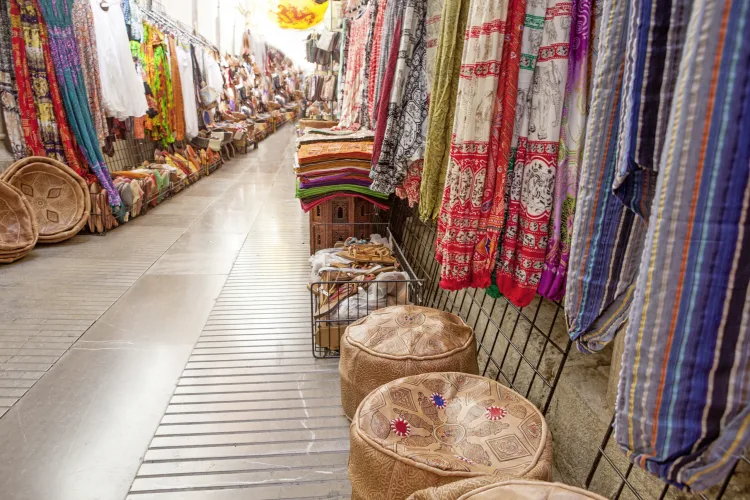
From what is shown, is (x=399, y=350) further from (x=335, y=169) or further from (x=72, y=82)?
(x=72, y=82)

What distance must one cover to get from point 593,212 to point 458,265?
70cm

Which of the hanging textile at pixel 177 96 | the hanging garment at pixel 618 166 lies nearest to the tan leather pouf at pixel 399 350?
the hanging garment at pixel 618 166

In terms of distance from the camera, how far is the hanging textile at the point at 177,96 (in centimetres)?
636

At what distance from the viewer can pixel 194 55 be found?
7273mm

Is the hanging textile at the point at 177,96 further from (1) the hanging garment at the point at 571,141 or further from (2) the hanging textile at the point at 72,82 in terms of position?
(1) the hanging garment at the point at 571,141

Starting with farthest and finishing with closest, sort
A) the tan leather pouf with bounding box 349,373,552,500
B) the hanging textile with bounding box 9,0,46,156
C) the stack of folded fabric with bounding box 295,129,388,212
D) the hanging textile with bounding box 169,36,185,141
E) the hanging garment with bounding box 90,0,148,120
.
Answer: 1. the hanging textile with bounding box 169,36,185,141
2. the hanging garment with bounding box 90,0,148,120
3. the hanging textile with bounding box 9,0,46,156
4. the stack of folded fabric with bounding box 295,129,388,212
5. the tan leather pouf with bounding box 349,373,552,500

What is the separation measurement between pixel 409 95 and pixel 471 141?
829mm

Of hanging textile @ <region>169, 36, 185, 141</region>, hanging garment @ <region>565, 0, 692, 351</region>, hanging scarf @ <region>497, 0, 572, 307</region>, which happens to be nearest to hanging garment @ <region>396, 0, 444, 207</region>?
hanging scarf @ <region>497, 0, 572, 307</region>

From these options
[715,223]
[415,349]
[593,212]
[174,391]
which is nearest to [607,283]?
[593,212]

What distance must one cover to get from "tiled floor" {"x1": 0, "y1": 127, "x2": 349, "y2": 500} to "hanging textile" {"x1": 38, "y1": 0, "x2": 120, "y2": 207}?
0.89 m

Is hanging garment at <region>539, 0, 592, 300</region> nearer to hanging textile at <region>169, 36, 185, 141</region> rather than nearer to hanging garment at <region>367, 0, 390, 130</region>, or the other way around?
hanging garment at <region>367, 0, 390, 130</region>

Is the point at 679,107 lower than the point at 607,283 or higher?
higher

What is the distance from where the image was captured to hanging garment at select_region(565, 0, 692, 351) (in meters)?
0.60

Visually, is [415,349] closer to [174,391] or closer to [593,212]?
[593,212]
